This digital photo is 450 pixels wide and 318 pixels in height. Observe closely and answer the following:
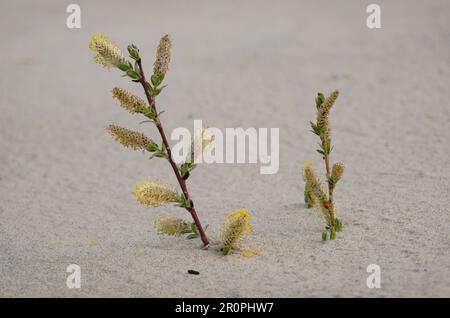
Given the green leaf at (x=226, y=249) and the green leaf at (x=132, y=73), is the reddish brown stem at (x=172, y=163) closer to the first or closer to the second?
the green leaf at (x=132, y=73)

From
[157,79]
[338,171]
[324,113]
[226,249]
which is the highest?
[157,79]

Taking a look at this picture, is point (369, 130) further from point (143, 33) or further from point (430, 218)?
point (143, 33)

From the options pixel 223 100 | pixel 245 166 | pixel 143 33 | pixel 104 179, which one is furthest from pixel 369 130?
pixel 143 33

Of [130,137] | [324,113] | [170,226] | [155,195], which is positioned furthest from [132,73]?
[324,113]

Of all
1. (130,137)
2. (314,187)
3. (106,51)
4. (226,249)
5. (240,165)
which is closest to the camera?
(106,51)

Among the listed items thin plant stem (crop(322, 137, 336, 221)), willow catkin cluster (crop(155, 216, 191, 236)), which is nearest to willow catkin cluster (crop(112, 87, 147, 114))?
willow catkin cluster (crop(155, 216, 191, 236))

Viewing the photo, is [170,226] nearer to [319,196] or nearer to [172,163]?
[172,163]
